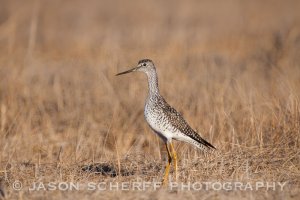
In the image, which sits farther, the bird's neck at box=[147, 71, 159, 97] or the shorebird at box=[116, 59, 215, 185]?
the bird's neck at box=[147, 71, 159, 97]

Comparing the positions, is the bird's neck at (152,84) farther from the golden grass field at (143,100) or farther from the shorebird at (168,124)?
the golden grass field at (143,100)

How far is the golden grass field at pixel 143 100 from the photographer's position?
7.51m

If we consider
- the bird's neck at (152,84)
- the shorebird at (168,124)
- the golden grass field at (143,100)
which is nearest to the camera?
the golden grass field at (143,100)

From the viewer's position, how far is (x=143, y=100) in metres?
11.8

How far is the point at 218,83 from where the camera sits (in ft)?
39.3

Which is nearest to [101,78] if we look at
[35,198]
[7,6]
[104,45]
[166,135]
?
[104,45]

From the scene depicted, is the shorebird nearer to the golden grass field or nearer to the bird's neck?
the bird's neck

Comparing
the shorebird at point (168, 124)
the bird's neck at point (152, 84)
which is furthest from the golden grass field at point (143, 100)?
the bird's neck at point (152, 84)

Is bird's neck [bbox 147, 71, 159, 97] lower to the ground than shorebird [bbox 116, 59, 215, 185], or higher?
higher

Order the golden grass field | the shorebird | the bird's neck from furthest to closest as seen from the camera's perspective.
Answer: the bird's neck, the shorebird, the golden grass field

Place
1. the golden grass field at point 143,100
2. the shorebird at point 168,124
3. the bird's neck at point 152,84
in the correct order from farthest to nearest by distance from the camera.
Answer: the bird's neck at point 152,84, the shorebird at point 168,124, the golden grass field at point 143,100

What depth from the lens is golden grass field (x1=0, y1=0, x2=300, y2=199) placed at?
7.51 metres

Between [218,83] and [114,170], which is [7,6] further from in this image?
[114,170]

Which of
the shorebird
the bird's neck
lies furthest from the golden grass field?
the bird's neck
